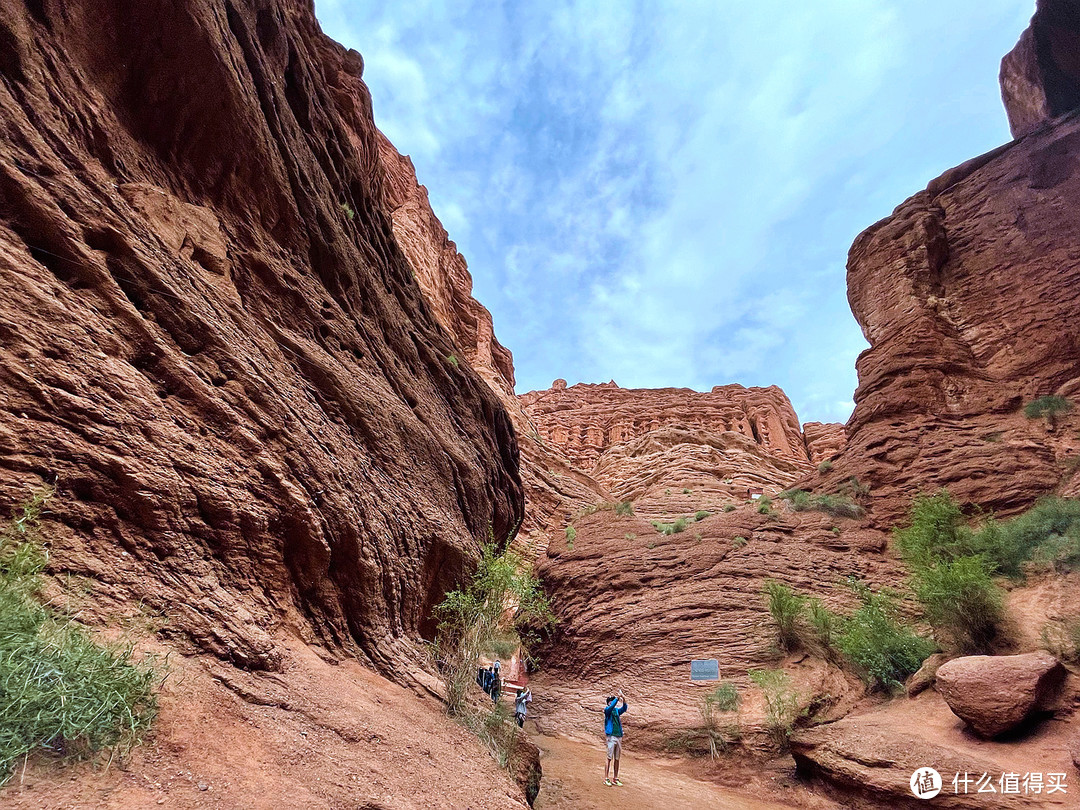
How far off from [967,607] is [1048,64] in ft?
84.6

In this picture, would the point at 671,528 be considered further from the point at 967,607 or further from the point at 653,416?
the point at 653,416

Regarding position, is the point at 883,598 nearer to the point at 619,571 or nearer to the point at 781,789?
the point at 781,789

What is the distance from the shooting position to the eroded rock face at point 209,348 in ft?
13.1

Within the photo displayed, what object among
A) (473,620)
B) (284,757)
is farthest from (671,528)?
(284,757)

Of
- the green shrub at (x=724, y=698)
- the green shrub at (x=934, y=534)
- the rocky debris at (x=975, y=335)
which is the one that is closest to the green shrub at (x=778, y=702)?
the green shrub at (x=724, y=698)

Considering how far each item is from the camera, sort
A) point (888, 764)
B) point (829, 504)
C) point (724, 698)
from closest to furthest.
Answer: point (888, 764) < point (724, 698) < point (829, 504)

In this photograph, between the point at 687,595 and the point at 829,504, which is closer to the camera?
the point at 687,595

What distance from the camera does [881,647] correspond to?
1041 centimetres

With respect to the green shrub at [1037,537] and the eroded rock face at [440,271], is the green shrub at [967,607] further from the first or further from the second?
the eroded rock face at [440,271]

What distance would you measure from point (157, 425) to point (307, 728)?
299 centimetres

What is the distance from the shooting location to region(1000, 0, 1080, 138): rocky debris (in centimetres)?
1995

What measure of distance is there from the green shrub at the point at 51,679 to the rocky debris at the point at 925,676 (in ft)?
36.7

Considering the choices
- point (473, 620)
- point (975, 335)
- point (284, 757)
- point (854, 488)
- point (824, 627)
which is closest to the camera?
point (284, 757)

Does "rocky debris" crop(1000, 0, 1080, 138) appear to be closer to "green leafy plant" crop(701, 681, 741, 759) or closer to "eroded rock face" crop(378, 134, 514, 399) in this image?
"green leafy plant" crop(701, 681, 741, 759)
